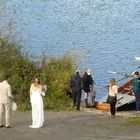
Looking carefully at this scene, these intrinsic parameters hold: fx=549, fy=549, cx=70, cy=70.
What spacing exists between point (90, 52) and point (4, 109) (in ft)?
70.7

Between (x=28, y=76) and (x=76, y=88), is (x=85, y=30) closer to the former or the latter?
(x=28, y=76)

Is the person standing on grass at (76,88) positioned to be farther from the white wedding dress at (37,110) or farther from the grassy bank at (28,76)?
the white wedding dress at (37,110)

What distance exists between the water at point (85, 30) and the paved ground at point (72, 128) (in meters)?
6.02

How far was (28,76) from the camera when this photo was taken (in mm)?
20844

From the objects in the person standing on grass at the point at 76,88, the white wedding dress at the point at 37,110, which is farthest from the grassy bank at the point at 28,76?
the white wedding dress at the point at 37,110

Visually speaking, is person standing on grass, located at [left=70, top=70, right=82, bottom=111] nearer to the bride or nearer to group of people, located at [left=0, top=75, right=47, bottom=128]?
group of people, located at [left=0, top=75, right=47, bottom=128]

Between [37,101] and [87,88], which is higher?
[87,88]

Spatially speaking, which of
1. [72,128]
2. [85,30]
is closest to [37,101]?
[72,128]

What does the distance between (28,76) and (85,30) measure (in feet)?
76.6

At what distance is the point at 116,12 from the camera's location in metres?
54.7

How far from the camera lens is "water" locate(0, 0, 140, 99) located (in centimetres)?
3120

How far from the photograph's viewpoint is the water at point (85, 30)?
102 feet

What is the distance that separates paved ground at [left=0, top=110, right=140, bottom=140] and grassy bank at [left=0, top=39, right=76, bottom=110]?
5.25ft

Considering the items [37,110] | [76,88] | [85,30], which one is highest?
[85,30]
